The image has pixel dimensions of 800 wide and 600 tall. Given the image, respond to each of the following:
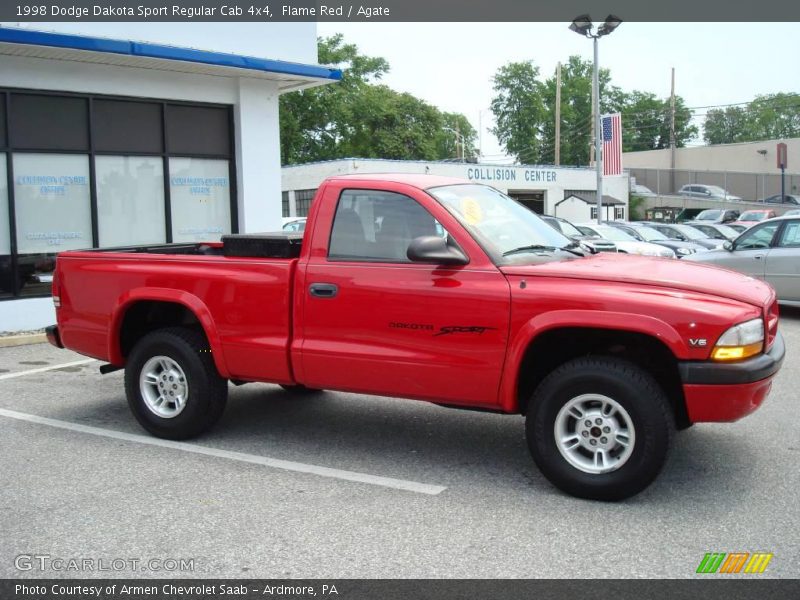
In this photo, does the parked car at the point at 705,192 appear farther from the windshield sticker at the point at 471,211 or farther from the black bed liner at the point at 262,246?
the black bed liner at the point at 262,246

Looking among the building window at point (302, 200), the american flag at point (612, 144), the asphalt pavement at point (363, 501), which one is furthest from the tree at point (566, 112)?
the asphalt pavement at point (363, 501)

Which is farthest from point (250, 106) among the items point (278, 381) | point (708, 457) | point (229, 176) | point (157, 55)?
point (708, 457)

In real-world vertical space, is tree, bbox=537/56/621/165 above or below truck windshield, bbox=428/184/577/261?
above

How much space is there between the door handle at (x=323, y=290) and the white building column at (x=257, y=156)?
8.80 meters

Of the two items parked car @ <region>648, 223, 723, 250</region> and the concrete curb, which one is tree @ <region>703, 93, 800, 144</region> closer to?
parked car @ <region>648, 223, 723, 250</region>

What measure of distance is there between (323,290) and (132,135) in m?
8.47

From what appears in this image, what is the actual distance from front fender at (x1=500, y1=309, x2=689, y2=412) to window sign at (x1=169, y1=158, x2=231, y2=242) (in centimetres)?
963

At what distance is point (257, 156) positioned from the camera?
14320mm

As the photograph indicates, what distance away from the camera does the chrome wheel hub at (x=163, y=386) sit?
6355 mm

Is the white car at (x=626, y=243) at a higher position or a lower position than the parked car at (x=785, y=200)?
lower

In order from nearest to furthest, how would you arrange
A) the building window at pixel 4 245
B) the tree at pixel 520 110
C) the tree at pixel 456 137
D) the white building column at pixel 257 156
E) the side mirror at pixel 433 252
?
the side mirror at pixel 433 252 → the building window at pixel 4 245 → the white building column at pixel 257 156 → the tree at pixel 520 110 → the tree at pixel 456 137

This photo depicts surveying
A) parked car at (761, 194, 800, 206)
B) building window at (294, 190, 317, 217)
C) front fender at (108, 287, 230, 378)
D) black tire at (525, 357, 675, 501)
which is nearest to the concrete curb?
front fender at (108, 287, 230, 378)

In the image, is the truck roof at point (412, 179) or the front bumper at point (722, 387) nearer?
the front bumper at point (722, 387)

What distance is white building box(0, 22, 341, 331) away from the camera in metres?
11.7
